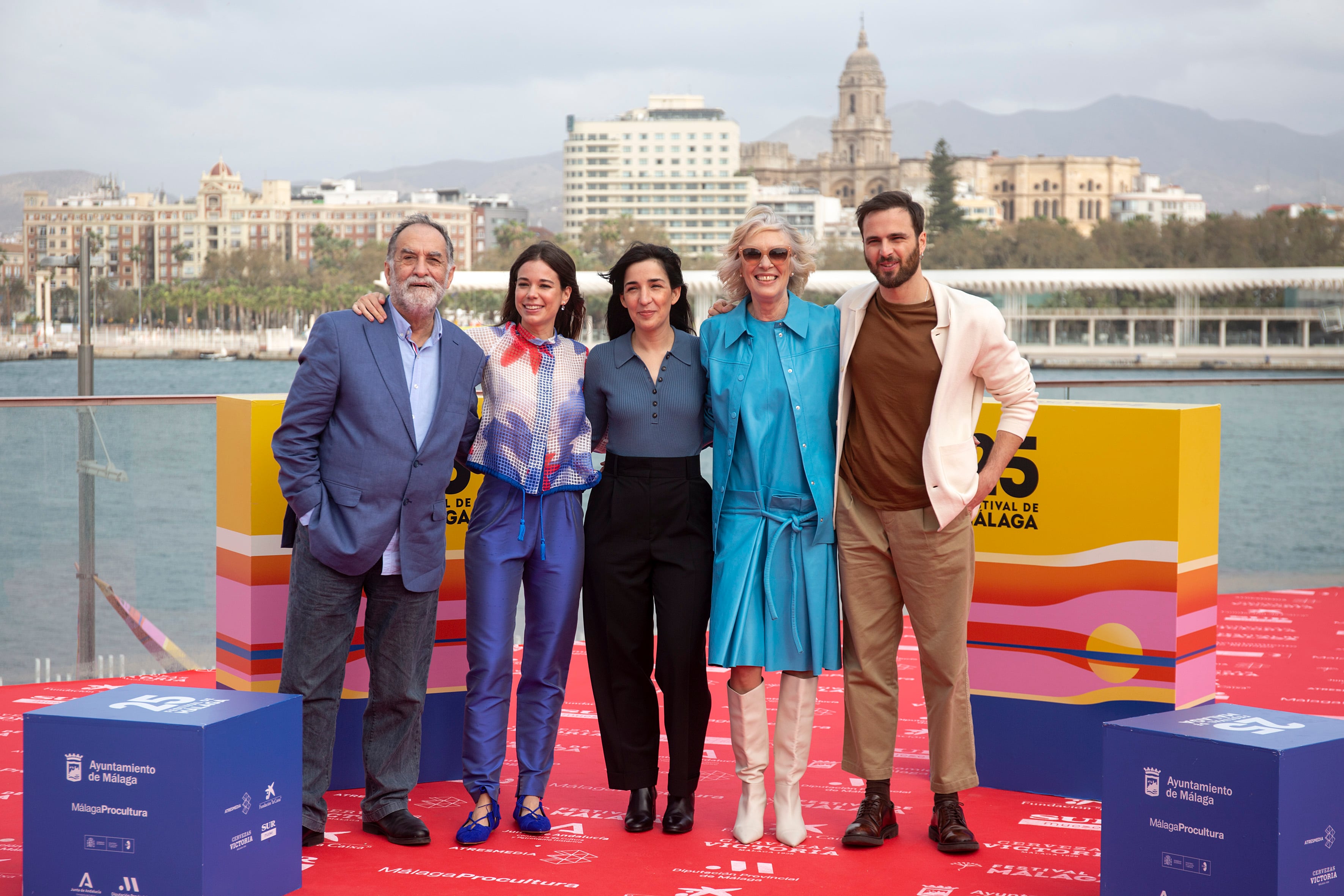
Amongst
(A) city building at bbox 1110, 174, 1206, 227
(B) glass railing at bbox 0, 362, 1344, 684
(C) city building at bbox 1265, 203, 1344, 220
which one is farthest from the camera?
(A) city building at bbox 1110, 174, 1206, 227

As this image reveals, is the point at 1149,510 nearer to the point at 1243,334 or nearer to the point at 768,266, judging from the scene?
the point at 768,266

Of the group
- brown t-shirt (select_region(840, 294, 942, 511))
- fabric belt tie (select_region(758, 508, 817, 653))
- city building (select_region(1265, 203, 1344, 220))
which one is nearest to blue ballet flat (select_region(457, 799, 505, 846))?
fabric belt tie (select_region(758, 508, 817, 653))

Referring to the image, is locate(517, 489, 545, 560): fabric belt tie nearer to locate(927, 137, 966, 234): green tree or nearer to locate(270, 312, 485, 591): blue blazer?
locate(270, 312, 485, 591): blue blazer

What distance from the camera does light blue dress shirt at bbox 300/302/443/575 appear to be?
2562 millimetres

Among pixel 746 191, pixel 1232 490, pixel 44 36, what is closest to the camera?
pixel 1232 490

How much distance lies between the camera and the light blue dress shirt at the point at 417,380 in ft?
8.41

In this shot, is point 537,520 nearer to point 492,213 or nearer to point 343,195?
point 343,195

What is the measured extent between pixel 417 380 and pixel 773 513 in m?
0.80

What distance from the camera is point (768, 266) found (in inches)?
102

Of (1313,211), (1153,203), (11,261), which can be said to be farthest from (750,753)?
(1153,203)

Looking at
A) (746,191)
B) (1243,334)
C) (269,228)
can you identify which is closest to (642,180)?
(746,191)

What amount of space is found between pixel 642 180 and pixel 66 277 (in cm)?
5482

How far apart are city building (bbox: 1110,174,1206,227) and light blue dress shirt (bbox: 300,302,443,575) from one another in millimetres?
118416

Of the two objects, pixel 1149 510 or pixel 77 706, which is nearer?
pixel 77 706
